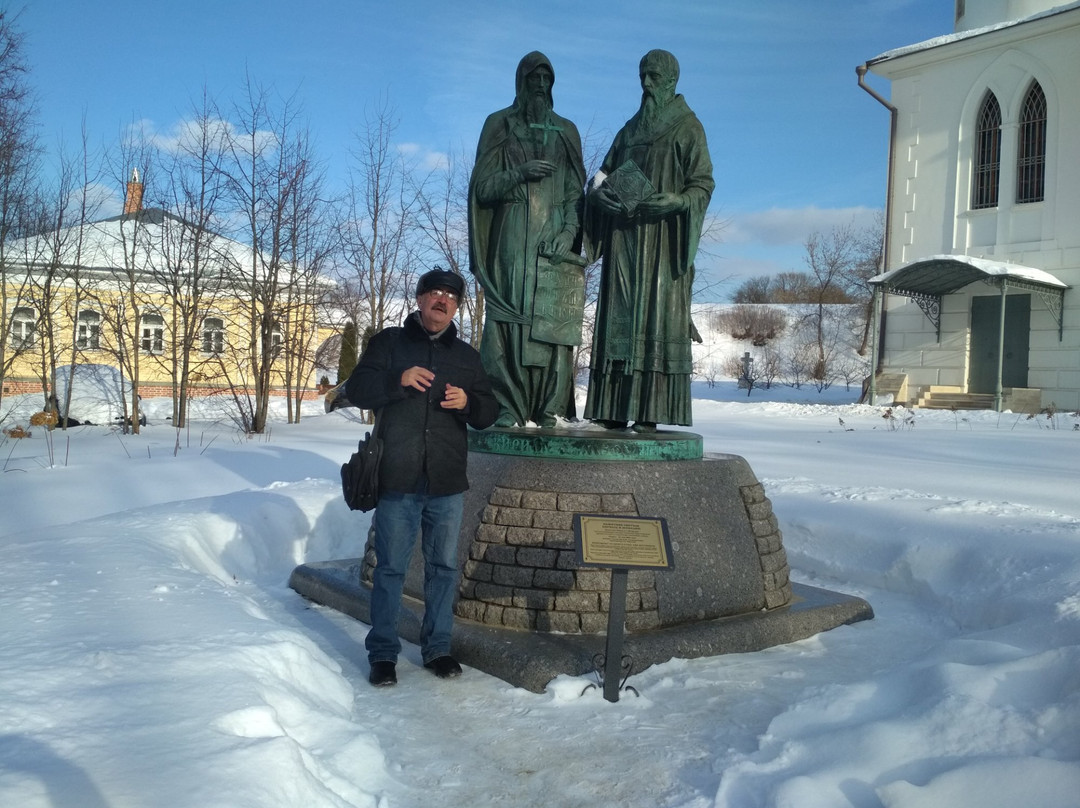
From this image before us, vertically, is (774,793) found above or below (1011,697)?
below

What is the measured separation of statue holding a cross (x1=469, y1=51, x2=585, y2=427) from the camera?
5.33m

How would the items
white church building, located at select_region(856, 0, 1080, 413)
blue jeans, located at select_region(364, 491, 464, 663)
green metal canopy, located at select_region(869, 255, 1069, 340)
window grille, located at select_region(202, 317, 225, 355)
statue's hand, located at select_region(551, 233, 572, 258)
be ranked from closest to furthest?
blue jeans, located at select_region(364, 491, 464, 663) → statue's hand, located at select_region(551, 233, 572, 258) → window grille, located at select_region(202, 317, 225, 355) → green metal canopy, located at select_region(869, 255, 1069, 340) → white church building, located at select_region(856, 0, 1080, 413)

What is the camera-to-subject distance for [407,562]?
382 cm

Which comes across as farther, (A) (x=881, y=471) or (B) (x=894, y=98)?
(B) (x=894, y=98)

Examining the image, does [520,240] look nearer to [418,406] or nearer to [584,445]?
[584,445]

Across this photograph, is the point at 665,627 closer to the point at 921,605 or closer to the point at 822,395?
the point at 921,605

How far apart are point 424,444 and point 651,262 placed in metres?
2.17

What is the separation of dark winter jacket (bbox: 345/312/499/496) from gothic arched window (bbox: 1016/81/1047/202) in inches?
757

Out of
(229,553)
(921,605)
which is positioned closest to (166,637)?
(229,553)

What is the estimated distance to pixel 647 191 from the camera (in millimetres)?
4941

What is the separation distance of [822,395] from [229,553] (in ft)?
86.7

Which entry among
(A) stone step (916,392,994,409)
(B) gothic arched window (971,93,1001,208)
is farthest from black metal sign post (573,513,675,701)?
(B) gothic arched window (971,93,1001,208)

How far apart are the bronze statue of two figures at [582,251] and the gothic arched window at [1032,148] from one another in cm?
1724

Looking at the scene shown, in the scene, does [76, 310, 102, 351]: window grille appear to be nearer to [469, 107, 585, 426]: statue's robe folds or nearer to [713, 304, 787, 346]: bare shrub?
[469, 107, 585, 426]: statue's robe folds
